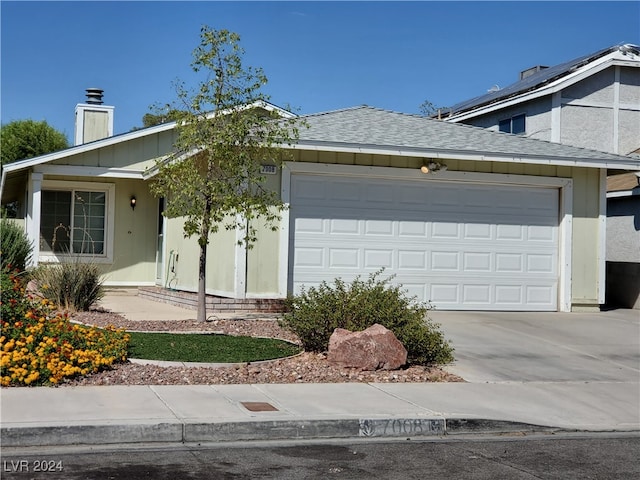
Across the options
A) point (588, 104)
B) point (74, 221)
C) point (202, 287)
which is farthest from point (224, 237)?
point (588, 104)

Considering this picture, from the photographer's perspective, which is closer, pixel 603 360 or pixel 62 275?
pixel 603 360

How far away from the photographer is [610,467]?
21.4ft

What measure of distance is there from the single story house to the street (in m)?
8.05

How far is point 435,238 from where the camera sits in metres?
15.8

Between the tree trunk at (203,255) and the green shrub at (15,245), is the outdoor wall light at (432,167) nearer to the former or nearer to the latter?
the tree trunk at (203,255)

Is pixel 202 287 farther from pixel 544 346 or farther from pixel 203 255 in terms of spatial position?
pixel 544 346

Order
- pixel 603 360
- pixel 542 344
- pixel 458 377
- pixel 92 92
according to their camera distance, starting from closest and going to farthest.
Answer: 1. pixel 458 377
2. pixel 603 360
3. pixel 542 344
4. pixel 92 92

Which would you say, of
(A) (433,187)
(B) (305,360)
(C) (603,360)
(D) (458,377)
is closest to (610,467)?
(D) (458,377)

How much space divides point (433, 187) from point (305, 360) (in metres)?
6.60

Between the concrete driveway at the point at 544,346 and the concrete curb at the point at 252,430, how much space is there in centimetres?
214

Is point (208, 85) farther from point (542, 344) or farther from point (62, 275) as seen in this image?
point (542, 344)

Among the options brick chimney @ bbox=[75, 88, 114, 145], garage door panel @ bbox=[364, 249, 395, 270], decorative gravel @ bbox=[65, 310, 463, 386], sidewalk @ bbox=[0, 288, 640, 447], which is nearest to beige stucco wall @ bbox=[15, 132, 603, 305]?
garage door panel @ bbox=[364, 249, 395, 270]

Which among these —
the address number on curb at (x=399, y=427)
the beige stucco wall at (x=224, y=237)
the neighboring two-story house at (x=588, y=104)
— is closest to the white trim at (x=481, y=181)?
the beige stucco wall at (x=224, y=237)

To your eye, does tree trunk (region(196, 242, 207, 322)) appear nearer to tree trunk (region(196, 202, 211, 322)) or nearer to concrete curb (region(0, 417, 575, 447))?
tree trunk (region(196, 202, 211, 322))
